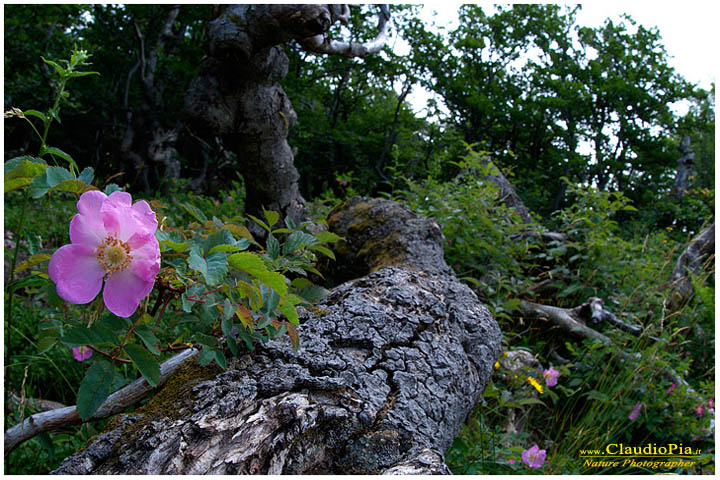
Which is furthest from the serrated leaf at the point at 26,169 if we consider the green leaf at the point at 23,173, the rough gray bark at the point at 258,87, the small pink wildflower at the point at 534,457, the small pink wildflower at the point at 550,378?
the rough gray bark at the point at 258,87

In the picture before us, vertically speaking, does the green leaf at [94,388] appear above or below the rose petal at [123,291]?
below

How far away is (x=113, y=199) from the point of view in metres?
0.87

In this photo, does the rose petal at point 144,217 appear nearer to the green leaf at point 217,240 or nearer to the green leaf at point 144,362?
the green leaf at point 217,240

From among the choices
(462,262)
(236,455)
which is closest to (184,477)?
(236,455)

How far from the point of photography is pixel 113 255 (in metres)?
0.86

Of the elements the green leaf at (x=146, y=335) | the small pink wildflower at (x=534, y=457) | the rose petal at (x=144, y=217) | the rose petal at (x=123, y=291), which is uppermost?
the rose petal at (x=144, y=217)

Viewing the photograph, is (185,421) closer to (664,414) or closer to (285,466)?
(285,466)

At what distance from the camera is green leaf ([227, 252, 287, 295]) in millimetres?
957

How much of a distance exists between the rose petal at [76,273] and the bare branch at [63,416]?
1.72 ft

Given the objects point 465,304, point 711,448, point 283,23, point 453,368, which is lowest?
point 711,448

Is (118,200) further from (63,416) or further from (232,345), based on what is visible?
(63,416)

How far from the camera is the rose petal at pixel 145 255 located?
851 millimetres

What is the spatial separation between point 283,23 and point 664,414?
3.24 metres

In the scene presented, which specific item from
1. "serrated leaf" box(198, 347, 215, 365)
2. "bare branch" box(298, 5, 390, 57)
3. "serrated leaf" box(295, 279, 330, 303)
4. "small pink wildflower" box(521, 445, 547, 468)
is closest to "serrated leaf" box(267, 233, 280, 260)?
"serrated leaf" box(295, 279, 330, 303)
